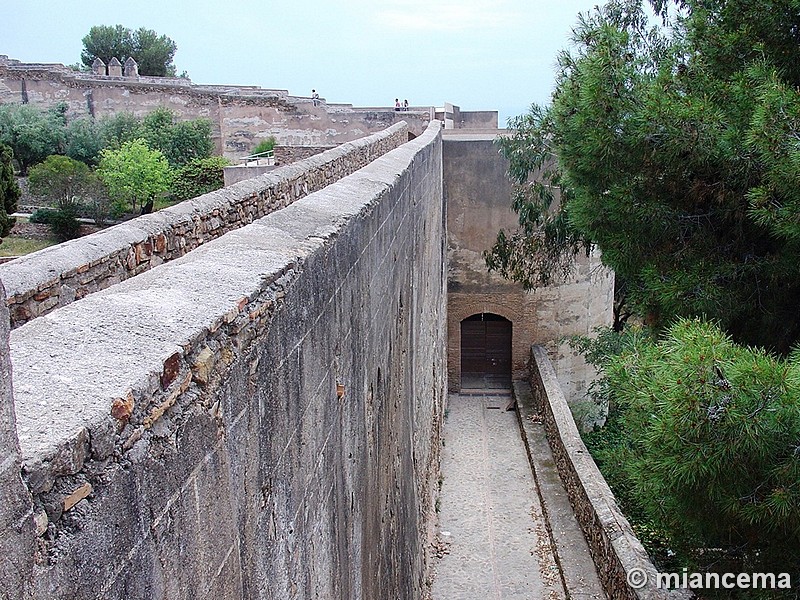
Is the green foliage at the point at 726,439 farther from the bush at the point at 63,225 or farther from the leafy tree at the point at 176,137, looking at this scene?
the leafy tree at the point at 176,137

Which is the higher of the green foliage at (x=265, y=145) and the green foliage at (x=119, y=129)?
the green foliage at (x=119, y=129)

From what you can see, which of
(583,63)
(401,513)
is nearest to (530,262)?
(583,63)

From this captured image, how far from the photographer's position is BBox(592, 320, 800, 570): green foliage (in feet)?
16.4

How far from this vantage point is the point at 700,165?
25.3 ft

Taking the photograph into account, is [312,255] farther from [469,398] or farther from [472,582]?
[469,398]

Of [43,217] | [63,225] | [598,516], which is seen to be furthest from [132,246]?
[43,217]

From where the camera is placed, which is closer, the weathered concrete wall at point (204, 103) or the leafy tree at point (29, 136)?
the leafy tree at point (29, 136)

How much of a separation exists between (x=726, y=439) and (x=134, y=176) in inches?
689

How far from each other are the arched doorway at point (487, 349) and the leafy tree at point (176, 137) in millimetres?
11131

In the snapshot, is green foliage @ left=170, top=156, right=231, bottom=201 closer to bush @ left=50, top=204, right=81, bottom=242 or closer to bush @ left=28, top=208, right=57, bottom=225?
bush @ left=50, top=204, right=81, bottom=242

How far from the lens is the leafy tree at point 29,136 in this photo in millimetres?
24219

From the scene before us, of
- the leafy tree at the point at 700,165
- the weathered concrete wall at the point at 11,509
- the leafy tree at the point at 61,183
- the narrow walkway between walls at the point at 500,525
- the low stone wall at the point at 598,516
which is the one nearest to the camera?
the weathered concrete wall at the point at 11,509

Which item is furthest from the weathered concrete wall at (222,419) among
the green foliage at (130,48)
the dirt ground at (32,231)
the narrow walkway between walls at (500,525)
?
the green foliage at (130,48)

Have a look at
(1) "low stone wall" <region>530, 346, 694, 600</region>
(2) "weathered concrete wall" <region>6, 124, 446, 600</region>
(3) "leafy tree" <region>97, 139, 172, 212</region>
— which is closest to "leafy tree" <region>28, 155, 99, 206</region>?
(3) "leafy tree" <region>97, 139, 172, 212</region>
